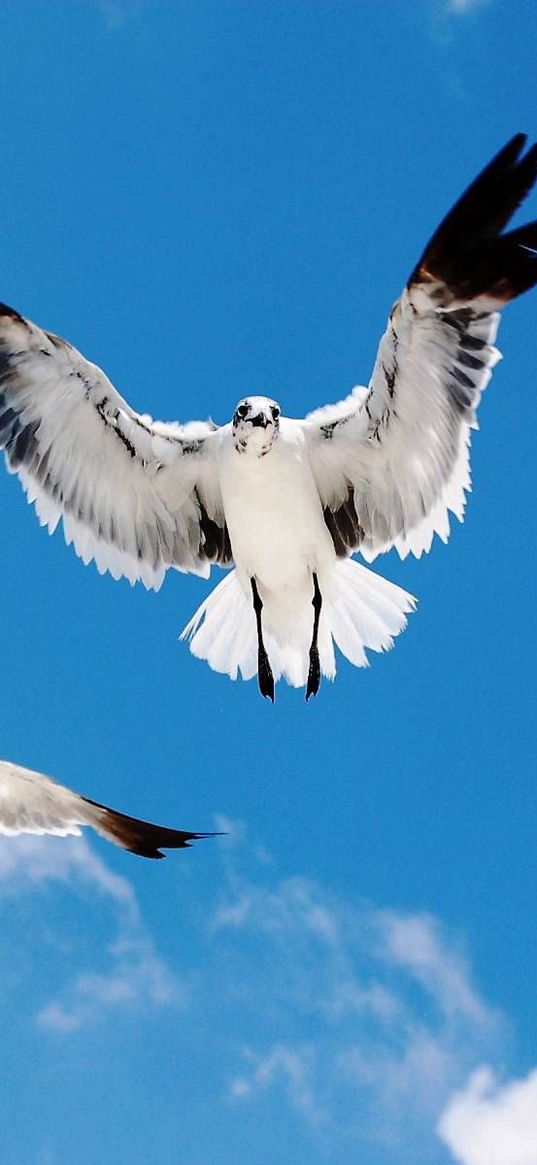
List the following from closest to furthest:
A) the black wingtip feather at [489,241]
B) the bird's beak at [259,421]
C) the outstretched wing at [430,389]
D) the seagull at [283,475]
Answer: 1. the black wingtip feather at [489,241]
2. the outstretched wing at [430,389]
3. the seagull at [283,475]
4. the bird's beak at [259,421]

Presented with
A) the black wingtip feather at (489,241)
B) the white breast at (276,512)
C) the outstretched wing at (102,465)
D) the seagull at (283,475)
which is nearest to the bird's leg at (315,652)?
the seagull at (283,475)

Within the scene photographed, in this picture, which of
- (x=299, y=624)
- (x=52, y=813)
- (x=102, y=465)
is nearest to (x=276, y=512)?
(x=299, y=624)

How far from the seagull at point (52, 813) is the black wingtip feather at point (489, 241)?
11.0ft

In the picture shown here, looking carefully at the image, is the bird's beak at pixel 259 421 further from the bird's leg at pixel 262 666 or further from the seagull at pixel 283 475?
the bird's leg at pixel 262 666

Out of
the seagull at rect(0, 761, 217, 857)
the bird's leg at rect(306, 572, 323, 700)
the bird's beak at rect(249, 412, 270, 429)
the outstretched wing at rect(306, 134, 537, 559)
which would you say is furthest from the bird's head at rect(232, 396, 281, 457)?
the seagull at rect(0, 761, 217, 857)

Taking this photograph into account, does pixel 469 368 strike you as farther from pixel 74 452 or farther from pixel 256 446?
pixel 74 452

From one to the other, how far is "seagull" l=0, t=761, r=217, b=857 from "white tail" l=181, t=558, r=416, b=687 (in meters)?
1.01

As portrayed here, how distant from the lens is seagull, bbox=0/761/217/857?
852cm

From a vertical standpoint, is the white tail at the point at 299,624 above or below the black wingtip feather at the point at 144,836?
above

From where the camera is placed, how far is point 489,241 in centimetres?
688

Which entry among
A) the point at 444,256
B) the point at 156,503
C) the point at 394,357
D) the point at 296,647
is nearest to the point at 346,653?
the point at 296,647

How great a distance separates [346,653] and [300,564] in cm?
63

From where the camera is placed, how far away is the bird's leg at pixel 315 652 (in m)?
8.52

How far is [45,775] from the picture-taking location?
8734 mm
